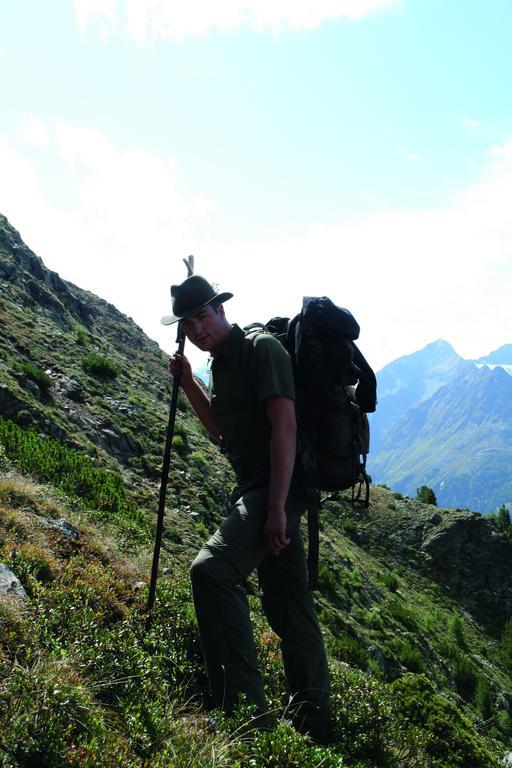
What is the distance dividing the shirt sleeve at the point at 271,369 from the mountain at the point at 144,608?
2.09 m

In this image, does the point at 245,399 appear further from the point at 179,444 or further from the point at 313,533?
the point at 179,444

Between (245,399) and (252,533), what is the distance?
1035 mm

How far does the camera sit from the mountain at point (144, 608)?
309cm

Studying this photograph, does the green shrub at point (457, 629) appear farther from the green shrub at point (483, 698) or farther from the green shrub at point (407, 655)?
the green shrub at point (407, 655)

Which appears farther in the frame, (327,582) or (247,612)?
(327,582)

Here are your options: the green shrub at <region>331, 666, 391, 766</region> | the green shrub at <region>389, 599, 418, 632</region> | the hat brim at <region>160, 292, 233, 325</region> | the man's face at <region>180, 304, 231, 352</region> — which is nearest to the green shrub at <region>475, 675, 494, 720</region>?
the green shrub at <region>389, 599, 418, 632</region>

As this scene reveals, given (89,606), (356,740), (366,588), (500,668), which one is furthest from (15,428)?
(500,668)

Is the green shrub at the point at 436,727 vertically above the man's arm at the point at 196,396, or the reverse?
the man's arm at the point at 196,396

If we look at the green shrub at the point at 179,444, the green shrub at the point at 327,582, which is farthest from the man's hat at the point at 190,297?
the green shrub at the point at 179,444

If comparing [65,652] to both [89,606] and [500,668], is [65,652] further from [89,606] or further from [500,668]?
[500,668]

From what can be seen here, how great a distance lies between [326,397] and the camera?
14.2ft

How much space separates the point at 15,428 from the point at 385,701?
7042mm

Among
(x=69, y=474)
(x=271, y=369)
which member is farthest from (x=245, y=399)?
(x=69, y=474)

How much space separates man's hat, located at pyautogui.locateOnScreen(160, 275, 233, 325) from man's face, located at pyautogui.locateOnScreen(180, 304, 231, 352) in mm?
56
